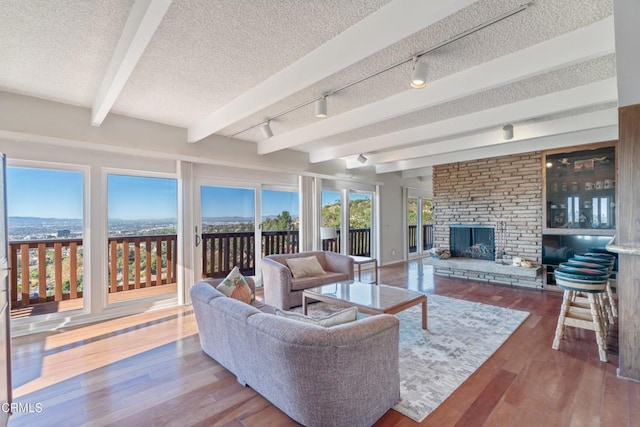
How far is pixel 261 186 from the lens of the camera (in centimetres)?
555

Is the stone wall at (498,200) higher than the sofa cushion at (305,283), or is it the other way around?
the stone wall at (498,200)

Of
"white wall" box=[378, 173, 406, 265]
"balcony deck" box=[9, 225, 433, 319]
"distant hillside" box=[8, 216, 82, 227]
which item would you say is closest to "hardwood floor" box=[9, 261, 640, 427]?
"balcony deck" box=[9, 225, 433, 319]

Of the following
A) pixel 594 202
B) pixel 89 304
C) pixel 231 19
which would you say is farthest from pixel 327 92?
pixel 594 202

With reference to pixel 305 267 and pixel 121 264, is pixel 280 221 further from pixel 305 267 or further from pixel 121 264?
pixel 121 264

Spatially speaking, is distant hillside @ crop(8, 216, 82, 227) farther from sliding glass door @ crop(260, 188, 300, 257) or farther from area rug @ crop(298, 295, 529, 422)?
area rug @ crop(298, 295, 529, 422)

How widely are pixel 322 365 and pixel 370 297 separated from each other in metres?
1.76

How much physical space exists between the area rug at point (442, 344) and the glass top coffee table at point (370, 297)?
1.05 ft

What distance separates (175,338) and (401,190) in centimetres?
664

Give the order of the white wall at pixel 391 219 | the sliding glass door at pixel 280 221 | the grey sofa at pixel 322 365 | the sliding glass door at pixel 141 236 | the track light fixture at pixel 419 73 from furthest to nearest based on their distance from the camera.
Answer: the white wall at pixel 391 219 → the sliding glass door at pixel 280 221 → the sliding glass door at pixel 141 236 → the track light fixture at pixel 419 73 → the grey sofa at pixel 322 365

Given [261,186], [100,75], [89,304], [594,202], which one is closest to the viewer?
[100,75]

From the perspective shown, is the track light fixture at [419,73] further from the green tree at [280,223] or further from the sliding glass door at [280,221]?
the green tree at [280,223]

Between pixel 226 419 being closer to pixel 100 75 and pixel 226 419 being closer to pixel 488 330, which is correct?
pixel 488 330

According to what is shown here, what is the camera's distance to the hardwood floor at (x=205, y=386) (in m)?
1.93

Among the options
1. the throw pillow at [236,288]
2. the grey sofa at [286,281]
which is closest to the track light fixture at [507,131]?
the grey sofa at [286,281]
